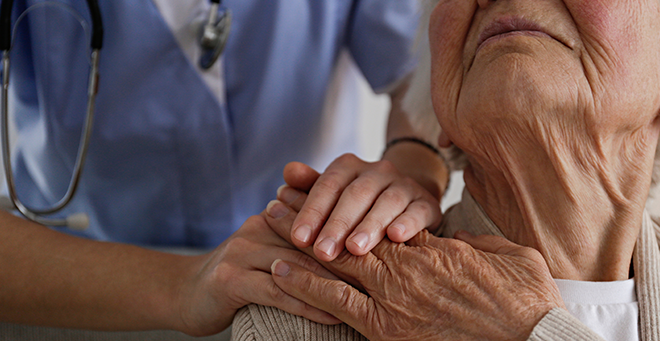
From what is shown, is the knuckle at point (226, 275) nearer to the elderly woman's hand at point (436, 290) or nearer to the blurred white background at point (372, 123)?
the elderly woman's hand at point (436, 290)

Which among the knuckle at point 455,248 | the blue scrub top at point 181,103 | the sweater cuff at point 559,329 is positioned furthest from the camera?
the blue scrub top at point 181,103

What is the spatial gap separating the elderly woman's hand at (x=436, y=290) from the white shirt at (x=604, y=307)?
0.25 feet

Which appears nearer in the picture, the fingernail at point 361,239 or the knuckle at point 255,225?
the fingernail at point 361,239

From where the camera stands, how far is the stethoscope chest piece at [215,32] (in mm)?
1052

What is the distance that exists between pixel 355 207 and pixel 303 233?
91 millimetres

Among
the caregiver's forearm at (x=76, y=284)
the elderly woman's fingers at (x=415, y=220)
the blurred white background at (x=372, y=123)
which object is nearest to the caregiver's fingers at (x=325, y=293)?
the elderly woman's fingers at (x=415, y=220)

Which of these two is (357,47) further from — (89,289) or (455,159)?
(89,289)

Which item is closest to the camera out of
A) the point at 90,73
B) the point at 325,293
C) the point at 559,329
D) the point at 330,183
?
the point at 559,329

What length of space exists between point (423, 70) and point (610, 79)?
0.36m

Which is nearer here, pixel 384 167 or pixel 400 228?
pixel 400 228

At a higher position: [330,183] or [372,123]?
[330,183]

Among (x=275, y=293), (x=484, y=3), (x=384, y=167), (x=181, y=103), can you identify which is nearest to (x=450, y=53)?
(x=484, y=3)

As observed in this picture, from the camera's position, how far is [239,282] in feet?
2.47

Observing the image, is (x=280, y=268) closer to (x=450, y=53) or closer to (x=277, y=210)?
(x=277, y=210)
